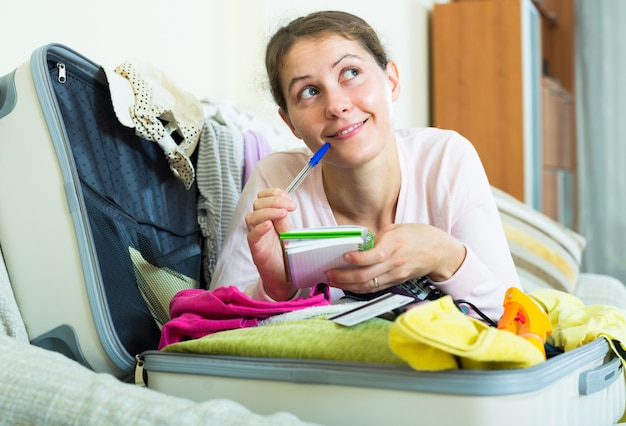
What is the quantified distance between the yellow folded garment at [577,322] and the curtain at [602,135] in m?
3.54

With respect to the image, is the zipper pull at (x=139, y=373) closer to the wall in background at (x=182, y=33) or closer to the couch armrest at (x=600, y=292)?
the wall in background at (x=182, y=33)

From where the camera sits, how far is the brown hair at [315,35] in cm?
114

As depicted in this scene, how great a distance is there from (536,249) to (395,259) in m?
1.22

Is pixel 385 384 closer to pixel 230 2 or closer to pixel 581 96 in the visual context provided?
pixel 230 2

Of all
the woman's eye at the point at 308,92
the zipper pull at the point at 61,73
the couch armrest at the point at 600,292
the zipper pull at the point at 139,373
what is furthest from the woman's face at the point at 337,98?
the couch armrest at the point at 600,292

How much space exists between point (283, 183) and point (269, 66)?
0.65 ft

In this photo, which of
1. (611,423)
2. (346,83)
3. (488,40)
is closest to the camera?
(611,423)

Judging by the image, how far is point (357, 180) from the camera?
1.18m

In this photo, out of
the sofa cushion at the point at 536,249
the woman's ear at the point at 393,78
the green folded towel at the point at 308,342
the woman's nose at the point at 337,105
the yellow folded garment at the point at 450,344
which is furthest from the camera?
the sofa cushion at the point at 536,249

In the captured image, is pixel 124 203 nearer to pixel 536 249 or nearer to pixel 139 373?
pixel 139 373

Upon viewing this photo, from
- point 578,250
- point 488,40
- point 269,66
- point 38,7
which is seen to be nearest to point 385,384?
point 269,66

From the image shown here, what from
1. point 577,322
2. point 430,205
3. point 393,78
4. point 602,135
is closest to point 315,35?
point 393,78

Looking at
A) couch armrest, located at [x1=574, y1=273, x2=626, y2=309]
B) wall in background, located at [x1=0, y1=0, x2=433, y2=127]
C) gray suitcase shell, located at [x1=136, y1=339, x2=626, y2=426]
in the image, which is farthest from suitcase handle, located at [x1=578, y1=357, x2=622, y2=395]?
couch armrest, located at [x1=574, y1=273, x2=626, y2=309]

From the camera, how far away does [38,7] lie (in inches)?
59.4
